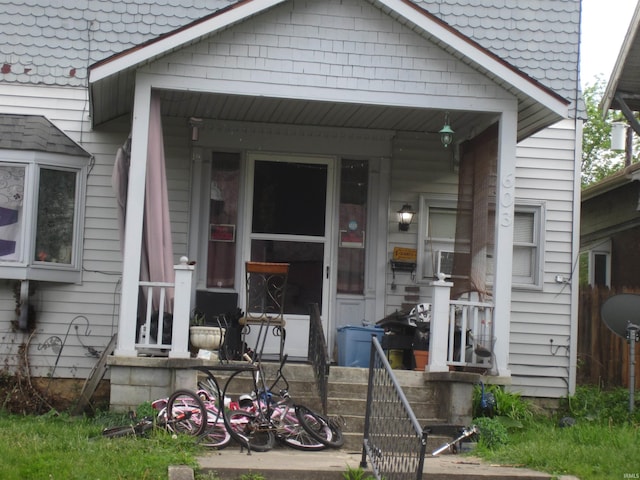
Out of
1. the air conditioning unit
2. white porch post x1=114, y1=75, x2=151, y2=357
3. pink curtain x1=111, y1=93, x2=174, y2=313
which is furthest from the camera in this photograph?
the air conditioning unit

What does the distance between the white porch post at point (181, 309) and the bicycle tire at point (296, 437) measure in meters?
1.47

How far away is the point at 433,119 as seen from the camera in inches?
476

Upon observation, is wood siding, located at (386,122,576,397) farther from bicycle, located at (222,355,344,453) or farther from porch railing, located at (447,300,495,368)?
bicycle, located at (222,355,344,453)

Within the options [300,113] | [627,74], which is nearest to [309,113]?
[300,113]

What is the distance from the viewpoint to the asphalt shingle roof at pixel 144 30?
491 inches

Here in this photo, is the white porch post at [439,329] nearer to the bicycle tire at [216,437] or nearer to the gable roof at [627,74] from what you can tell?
the bicycle tire at [216,437]

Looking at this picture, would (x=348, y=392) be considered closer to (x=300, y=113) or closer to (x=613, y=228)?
(x=300, y=113)

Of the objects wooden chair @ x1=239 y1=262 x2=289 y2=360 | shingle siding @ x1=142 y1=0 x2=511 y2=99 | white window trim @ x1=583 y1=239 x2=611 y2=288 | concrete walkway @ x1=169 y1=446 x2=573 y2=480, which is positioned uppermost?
shingle siding @ x1=142 y1=0 x2=511 y2=99

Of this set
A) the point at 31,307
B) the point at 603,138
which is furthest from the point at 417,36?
the point at 603,138

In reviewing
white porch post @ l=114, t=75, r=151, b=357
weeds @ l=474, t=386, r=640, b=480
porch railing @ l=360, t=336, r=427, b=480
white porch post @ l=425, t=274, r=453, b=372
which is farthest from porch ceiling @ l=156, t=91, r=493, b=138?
porch railing @ l=360, t=336, r=427, b=480

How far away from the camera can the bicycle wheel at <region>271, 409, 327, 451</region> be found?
29.4ft

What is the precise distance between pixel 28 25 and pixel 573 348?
810cm

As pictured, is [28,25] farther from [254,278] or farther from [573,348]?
[573,348]

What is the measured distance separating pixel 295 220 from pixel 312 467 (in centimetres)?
501
